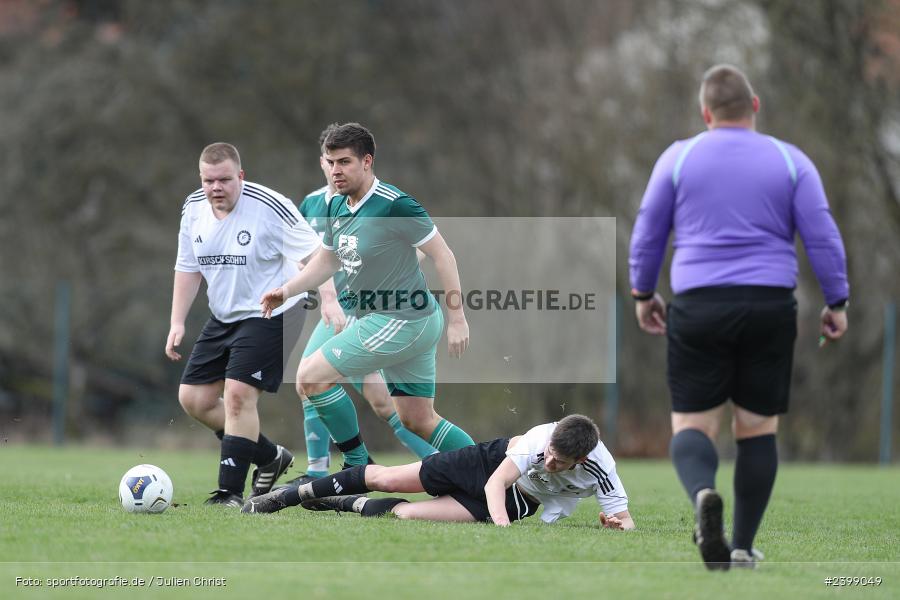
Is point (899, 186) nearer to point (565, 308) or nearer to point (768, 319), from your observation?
point (565, 308)

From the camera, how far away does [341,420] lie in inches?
294

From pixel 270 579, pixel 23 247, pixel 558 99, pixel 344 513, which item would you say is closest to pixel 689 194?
pixel 270 579

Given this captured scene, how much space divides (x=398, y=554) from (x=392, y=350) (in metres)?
2.19

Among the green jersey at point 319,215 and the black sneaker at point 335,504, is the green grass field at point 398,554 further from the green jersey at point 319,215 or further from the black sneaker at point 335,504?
the green jersey at point 319,215

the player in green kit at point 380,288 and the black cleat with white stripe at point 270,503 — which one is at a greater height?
the player in green kit at point 380,288

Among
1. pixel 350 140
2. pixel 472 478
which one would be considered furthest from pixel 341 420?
pixel 350 140

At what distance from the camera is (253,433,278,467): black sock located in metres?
7.61

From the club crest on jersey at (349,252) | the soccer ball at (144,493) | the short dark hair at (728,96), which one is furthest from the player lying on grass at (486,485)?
the short dark hair at (728,96)

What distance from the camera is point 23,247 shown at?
22.1 m

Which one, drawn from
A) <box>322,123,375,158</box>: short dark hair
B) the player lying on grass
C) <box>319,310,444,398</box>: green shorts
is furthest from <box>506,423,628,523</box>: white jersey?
<box>322,123,375,158</box>: short dark hair

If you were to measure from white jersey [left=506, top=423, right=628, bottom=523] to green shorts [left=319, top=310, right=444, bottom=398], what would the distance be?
3.63ft

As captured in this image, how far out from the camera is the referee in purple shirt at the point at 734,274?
4.84 meters

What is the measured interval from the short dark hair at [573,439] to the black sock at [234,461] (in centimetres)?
207

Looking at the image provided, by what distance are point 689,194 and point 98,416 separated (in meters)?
15.4
